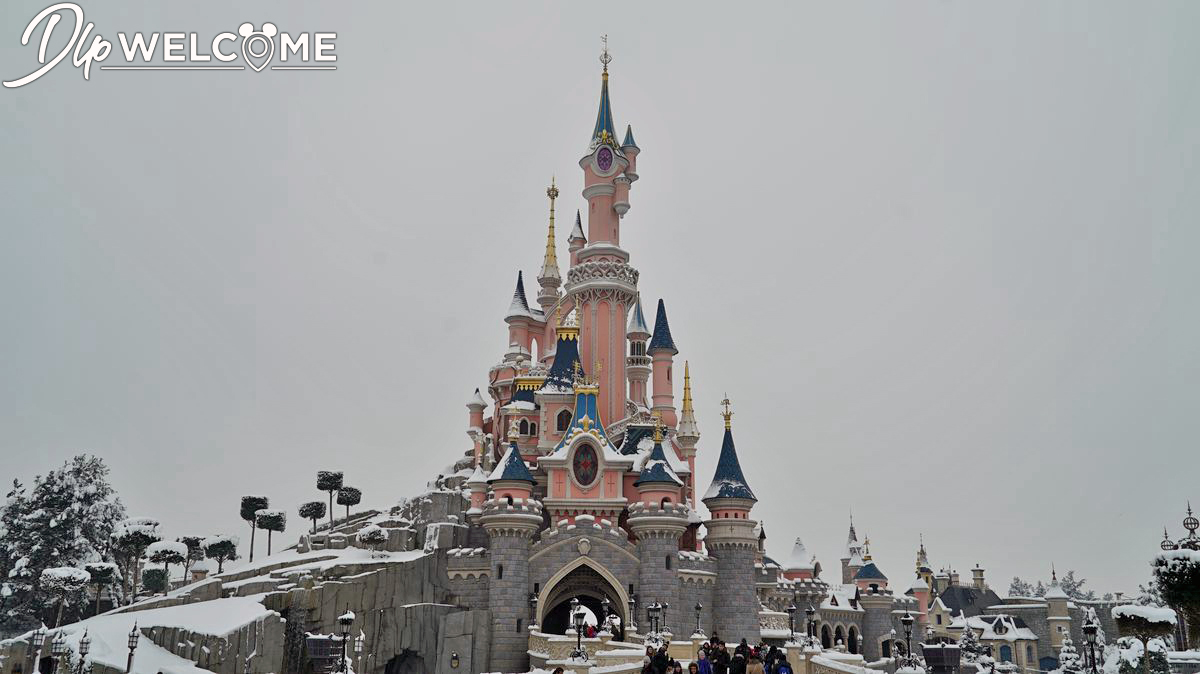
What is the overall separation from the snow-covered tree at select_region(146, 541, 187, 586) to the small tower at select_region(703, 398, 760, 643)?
28.6 metres

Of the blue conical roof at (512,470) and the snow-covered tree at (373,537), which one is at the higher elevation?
the blue conical roof at (512,470)

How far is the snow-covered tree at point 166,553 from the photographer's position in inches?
1951

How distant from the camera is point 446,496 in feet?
174

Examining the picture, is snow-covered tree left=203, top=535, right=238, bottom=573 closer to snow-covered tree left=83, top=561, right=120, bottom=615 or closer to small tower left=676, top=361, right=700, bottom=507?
snow-covered tree left=83, top=561, right=120, bottom=615

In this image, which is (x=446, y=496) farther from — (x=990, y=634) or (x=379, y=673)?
(x=990, y=634)

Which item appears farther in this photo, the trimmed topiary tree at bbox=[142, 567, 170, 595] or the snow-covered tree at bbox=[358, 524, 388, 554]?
the trimmed topiary tree at bbox=[142, 567, 170, 595]

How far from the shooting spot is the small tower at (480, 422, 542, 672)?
1720 inches

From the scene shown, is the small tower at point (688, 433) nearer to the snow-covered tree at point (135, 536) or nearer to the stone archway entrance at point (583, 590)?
the stone archway entrance at point (583, 590)

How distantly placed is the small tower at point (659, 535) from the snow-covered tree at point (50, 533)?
106 feet

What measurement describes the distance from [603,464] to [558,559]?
5914 mm

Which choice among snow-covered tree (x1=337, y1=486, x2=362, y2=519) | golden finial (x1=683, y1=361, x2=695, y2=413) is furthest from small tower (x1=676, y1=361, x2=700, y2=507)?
snow-covered tree (x1=337, y1=486, x2=362, y2=519)

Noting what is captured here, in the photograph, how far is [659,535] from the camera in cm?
4581

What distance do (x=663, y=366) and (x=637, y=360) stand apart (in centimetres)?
181

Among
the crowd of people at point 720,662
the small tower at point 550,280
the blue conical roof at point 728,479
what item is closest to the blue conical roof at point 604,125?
the small tower at point 550,280
